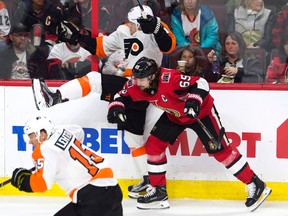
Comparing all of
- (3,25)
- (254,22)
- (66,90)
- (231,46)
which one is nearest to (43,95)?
(66,90)

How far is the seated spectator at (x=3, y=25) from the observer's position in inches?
212

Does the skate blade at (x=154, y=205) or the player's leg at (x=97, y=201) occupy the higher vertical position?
the player's leg at (x=97, y=201)

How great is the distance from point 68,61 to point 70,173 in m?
1.45

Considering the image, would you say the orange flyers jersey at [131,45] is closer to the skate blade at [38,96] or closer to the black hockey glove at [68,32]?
the black hockey glove at [68,32]

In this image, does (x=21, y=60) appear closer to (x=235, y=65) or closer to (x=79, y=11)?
(x=79, y=11)

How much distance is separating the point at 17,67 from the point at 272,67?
1.71 m

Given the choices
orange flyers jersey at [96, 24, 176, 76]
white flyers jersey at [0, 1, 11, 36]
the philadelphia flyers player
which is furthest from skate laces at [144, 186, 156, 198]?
white flyers jersey at [0, 1, 11, 36]

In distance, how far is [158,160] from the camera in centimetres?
523

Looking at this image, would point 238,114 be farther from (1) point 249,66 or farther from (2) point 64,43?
(2) point 64,43

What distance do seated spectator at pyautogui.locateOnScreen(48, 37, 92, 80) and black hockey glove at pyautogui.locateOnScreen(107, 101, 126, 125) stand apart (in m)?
0.44

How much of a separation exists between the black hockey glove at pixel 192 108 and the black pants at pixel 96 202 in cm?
86

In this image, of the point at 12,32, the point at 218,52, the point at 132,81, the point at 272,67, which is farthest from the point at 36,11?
the point at 272,67

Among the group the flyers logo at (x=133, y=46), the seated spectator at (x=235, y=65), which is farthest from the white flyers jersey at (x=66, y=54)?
the seated spectator at (x=235, y=65)

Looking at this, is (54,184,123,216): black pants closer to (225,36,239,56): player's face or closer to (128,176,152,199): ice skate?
(128,176,152,199): ice skate
